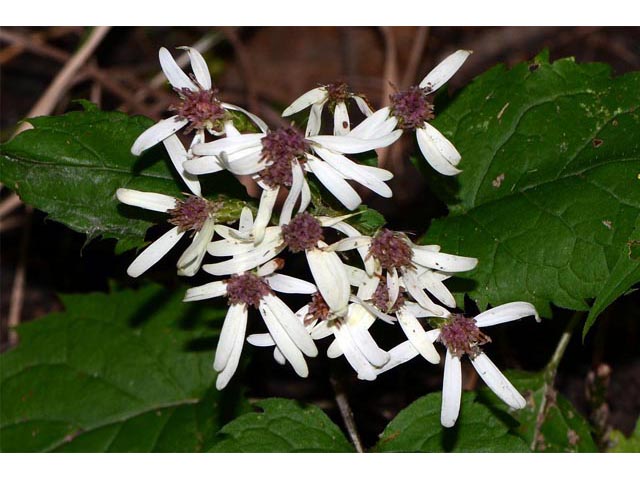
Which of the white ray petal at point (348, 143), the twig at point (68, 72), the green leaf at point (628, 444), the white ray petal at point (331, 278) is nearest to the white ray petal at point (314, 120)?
the white ray petal at point (348, 143)

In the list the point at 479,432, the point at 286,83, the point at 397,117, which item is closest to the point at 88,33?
the point at 286,83

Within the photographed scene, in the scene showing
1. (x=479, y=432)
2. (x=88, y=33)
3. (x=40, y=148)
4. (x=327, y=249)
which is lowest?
(x=479, y=432)

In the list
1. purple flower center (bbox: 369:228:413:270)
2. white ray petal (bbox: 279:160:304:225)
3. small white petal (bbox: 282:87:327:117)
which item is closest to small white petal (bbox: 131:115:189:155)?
small white petal (bbox: 282:87:327:117)

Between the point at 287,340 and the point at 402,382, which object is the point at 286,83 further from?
the point at 287,340

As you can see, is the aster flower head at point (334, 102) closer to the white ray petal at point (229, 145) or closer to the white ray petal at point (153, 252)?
the white ray petal at point (229, 145)

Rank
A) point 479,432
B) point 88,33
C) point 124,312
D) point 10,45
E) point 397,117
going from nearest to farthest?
point 397,117, point 479,432, point 124,312, point 88,33, point 10,45

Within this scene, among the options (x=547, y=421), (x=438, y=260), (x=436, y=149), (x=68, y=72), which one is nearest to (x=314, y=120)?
(x=436, y=149)
